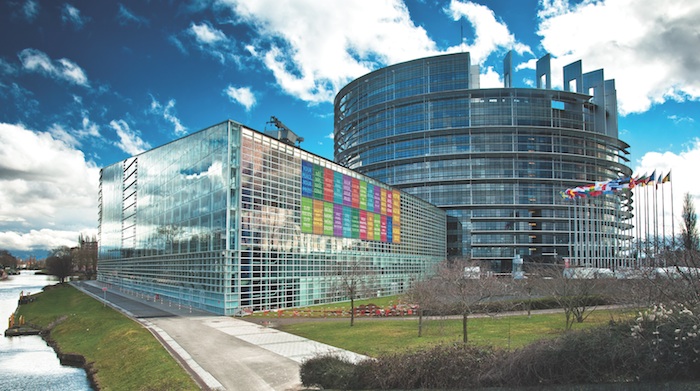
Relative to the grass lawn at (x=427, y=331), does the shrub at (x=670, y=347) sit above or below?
above

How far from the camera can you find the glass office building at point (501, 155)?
107m

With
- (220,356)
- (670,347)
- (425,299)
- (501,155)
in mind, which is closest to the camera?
(670,347)

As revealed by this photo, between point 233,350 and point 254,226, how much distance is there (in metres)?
19.2

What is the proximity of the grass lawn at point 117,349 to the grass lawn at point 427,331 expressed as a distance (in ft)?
28.5

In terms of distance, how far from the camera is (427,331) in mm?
27953

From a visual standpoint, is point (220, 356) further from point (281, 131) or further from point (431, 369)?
point (281, 131)

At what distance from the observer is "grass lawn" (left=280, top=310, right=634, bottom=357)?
23.5 metres

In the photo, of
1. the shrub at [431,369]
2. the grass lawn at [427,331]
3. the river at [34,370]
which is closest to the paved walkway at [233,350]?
the grass lawn at [427,331]

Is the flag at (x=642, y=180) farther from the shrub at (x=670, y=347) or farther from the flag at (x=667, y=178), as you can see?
the shrub at (x=670, y=347)

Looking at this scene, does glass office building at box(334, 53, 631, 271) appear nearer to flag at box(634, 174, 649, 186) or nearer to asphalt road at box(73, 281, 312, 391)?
flag at box(634, 174, 649, 186)

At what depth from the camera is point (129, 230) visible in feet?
251

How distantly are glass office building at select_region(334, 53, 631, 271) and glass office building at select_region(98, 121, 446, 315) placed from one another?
40.1 metres

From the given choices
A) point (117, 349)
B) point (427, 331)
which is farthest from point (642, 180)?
point (117, 349)

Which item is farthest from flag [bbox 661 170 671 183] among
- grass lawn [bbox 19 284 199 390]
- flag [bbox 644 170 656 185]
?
grass lawn [bbox 19 284 199 390]
